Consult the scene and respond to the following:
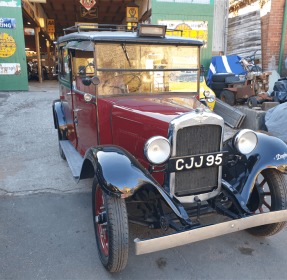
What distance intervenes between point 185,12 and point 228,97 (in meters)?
3.85

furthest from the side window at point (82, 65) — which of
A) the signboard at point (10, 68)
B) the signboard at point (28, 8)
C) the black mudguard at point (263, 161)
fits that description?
the signboard at point (28, 8)

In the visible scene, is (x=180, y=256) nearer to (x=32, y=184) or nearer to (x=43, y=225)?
(x=43, y=225)

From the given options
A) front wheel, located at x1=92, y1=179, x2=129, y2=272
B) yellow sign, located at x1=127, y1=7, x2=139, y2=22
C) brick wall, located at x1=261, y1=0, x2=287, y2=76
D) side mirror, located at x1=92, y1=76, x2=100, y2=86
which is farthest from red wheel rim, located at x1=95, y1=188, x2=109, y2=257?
yellow sign, located at x1=127, y1=7, x2=139, y2=22

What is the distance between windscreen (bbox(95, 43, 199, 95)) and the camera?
3010 millimetres

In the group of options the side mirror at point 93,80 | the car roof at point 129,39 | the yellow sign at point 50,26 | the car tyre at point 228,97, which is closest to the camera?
the side mirror at point 93,80

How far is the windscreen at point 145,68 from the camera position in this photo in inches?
118

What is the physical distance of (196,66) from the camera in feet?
11.1

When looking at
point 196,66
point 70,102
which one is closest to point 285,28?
point 196,66

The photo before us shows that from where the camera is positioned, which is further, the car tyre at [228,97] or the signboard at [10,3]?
the signboard at [10,3]

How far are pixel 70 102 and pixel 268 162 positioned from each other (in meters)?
2.77

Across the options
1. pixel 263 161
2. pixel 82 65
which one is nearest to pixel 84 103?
pixel 82 65

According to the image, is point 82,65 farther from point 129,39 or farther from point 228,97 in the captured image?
point 228,97

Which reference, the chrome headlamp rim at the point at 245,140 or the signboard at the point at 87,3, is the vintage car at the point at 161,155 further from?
the signboard at the point at 87,3

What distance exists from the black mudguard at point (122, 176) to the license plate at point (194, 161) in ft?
0.71
